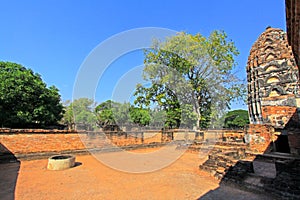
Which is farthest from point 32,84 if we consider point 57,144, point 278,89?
point 278,89

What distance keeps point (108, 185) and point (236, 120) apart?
38.4 meters

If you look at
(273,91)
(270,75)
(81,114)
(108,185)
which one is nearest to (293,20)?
(108,185)

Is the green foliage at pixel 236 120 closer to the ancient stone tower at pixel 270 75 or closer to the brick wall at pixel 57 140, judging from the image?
the ancient stone tower at pixel 270 75

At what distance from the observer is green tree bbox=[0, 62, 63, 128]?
1460 centimetres

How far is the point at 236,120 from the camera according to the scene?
38.6 metres

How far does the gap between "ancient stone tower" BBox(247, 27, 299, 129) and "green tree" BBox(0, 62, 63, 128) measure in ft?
58.3

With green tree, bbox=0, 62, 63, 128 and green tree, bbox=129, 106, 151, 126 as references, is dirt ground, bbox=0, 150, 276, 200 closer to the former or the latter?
green tree, bbox=0, 62, 63, 128

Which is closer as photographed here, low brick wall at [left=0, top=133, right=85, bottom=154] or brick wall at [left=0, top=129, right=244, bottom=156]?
low brick wall at [left=0, top=133, right=85, bottom=154]

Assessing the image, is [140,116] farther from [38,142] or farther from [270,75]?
[270,75]

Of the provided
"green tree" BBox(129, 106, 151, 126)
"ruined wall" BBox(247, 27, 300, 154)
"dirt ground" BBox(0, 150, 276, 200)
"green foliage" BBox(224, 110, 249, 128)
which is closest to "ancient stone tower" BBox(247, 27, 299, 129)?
"ruined wall" BBox(247, 27, 300, 154)

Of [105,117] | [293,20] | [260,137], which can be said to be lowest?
[260,137]

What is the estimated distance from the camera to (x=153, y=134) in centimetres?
1894

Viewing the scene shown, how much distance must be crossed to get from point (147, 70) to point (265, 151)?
1330cm

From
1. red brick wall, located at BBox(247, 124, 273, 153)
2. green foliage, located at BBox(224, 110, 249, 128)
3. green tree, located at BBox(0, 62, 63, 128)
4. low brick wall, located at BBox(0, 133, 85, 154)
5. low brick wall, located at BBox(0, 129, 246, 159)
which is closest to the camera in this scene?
red brick wall, located at BBox(247, 124, 273, 153)
